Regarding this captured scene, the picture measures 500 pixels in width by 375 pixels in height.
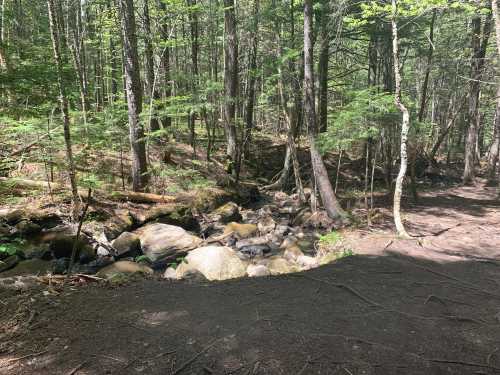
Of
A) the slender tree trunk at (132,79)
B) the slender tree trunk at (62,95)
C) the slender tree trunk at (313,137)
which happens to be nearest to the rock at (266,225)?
the slender tree trunk at (313,137)

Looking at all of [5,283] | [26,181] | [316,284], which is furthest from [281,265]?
[26,181]

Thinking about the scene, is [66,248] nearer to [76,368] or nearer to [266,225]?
[76,368]

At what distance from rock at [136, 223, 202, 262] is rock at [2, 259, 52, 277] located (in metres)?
2.34

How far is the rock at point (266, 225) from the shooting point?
11.5 m

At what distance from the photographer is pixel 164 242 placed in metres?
8.77

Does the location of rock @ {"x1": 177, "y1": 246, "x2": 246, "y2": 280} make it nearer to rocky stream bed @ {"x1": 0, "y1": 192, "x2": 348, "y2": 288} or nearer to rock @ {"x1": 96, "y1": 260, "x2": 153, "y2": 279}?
rocky stream bed @ {"x1": 0, "y1": 192, "x2": 348, "y2": 288}

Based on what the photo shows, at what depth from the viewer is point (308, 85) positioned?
11391 millimetres

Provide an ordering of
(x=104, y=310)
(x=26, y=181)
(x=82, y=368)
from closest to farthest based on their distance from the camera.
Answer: (x=82, y=368), (x=104, y=310), (x=26, y=181)

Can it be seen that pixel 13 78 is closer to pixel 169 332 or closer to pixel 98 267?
pixel 169 332

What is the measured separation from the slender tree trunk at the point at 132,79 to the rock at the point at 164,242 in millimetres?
2812

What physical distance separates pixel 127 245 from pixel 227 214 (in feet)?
14.9

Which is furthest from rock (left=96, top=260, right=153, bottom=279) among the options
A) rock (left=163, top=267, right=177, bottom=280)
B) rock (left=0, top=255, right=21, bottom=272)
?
rock (left=0, top=255, right=21, bottom=272)

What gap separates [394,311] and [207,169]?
1252 cm

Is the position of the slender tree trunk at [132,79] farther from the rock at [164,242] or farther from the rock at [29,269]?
the rock at [29,269]
